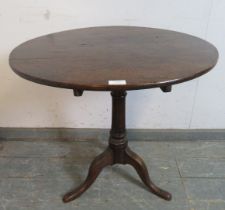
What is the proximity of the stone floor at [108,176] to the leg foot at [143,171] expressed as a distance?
3 cm

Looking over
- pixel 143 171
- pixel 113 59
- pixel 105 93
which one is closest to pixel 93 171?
pixel 143 171

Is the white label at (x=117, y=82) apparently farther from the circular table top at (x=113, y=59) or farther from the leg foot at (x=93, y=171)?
the leg foot at (x=93, y=171)

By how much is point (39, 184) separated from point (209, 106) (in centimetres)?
112

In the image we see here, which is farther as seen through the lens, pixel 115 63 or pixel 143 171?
pixel 143 171

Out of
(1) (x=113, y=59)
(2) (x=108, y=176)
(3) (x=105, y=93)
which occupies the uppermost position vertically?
(1) (x=113, y=59)

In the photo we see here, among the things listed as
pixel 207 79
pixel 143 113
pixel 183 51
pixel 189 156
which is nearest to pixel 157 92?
pixel 143 113

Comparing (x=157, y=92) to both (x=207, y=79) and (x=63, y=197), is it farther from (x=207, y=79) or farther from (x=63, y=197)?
(x=63, y=197)

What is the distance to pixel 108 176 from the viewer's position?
1529 mm

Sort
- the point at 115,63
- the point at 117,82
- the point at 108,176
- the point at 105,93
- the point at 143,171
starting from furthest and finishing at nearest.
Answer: the point at 105,93
the point at 108,176
the point at 143,171
the point at 115,63
the point at 117,82

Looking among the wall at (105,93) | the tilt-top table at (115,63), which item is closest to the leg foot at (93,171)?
the tilt-top table at (115,63)

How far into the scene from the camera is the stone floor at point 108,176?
1361mm

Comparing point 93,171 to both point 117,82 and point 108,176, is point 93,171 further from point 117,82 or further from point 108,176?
point 117,82

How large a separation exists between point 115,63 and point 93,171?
67 cm

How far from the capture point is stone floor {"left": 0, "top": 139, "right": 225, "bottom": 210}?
1.36 m
